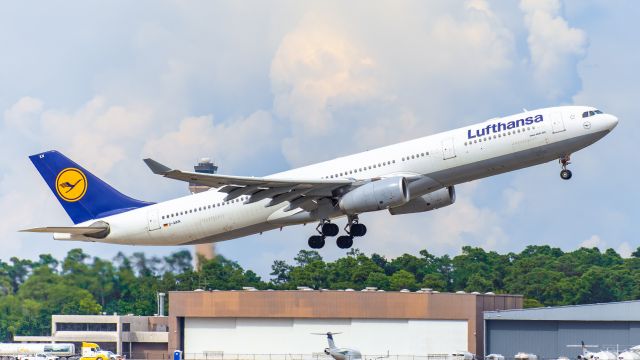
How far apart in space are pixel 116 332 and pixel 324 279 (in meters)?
31.1

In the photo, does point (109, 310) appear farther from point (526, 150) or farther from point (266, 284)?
point (526, 150)

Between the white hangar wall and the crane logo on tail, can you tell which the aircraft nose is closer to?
the crane logo on tail

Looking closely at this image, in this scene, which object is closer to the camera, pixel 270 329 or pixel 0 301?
pixel 270 329

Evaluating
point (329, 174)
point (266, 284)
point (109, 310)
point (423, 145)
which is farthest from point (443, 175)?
point (266, 284)

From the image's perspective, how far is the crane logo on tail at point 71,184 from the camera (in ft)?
226

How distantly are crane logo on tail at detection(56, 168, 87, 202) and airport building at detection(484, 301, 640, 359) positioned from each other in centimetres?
3840

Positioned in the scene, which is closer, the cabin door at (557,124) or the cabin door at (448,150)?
the cabin door at (557,124)

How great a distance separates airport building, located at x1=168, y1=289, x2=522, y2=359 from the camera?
96250 millimetres

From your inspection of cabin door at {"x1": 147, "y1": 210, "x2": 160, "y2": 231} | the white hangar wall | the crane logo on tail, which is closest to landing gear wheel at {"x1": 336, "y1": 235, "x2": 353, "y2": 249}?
cabin door at {"x1": 147, "y1": 210, "x2": 160, "y2": 231}

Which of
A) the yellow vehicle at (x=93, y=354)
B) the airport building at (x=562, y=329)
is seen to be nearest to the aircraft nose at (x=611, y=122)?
the airport building at (x=562, y=329)

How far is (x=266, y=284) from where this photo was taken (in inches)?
5330

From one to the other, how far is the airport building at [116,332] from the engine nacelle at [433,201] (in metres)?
50.7

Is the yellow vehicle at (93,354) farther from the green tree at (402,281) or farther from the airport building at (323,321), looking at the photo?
the green tree at (402,281)

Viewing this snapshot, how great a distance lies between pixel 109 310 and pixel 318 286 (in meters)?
29.1
